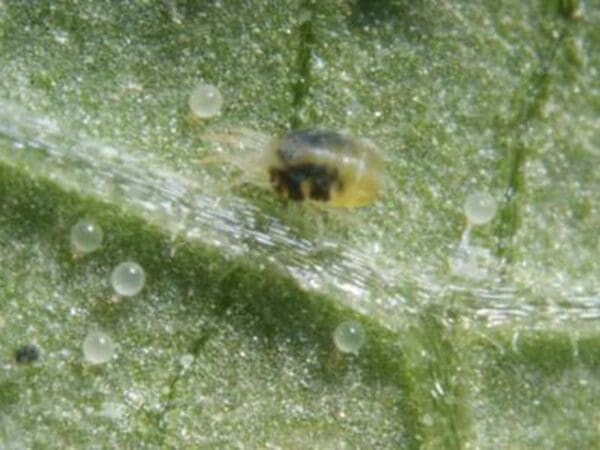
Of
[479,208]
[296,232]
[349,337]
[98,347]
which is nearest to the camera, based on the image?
[98,347]

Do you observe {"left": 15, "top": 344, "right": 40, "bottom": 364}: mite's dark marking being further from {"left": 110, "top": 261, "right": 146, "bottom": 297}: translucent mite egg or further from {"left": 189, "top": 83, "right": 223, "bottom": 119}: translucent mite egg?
{"left": 189, "top": 83, "right": 223, "bottom": 119}: translucent mite egg

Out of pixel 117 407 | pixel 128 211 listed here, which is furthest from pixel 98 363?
pixel 128 211

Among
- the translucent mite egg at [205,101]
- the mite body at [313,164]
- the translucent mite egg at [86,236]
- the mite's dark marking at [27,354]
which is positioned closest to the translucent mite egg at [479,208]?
the mite body at [313,164]

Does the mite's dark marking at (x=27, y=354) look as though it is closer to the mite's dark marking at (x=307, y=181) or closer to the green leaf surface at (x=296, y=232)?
the green leaf surface at (x=296, y=232)

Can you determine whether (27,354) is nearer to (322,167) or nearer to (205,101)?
(205,101)

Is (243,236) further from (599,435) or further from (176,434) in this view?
(599,435)

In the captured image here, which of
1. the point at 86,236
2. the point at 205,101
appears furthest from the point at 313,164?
the point at 86,236

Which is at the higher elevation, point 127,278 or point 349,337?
point 127,278
